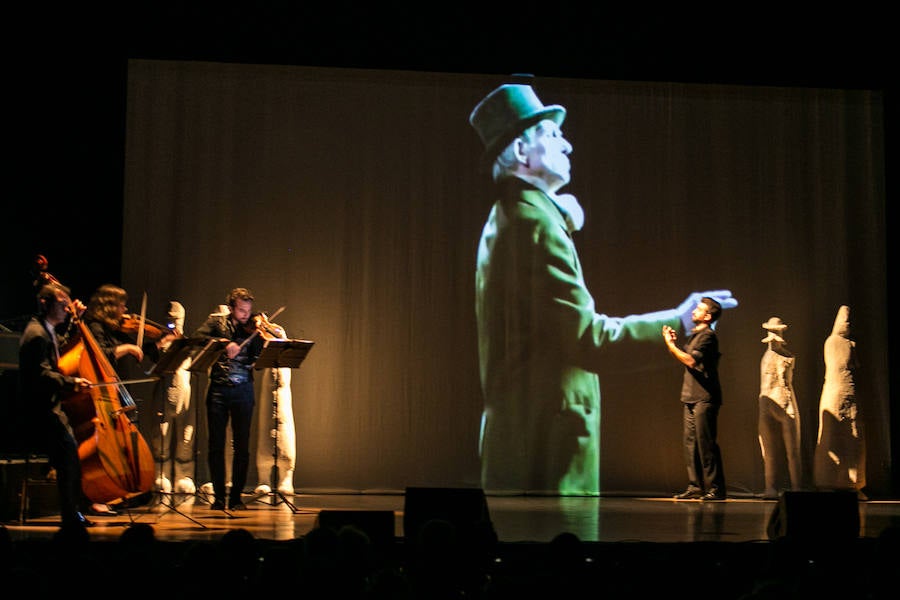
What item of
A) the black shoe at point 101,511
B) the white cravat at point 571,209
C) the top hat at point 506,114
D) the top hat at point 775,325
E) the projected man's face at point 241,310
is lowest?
the black shoe at point 101,511

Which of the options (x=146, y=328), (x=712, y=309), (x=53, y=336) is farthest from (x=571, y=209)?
(x=53, y=336)

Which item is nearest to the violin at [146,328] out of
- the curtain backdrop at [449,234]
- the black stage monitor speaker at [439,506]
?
the curtain backdrop at [449,234]

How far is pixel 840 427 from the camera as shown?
9102 mm

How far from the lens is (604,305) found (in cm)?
942

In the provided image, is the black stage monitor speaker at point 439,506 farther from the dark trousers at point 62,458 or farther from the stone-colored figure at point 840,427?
the stone-colored figure at point 840,427

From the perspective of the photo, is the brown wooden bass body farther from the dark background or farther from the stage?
the dark background

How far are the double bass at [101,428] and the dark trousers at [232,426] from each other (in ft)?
2.95

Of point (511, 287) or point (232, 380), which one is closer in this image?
point (232, 380)

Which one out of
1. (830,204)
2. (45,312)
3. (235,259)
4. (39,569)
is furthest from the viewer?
(830,204)

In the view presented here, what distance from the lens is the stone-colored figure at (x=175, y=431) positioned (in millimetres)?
7734

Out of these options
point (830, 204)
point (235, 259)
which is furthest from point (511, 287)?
point (830, 204)

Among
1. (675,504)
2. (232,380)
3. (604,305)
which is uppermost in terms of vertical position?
(604,305)

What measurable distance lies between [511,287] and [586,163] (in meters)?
1.29

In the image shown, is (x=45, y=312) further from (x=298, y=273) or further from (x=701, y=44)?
(x=701, y=44)
